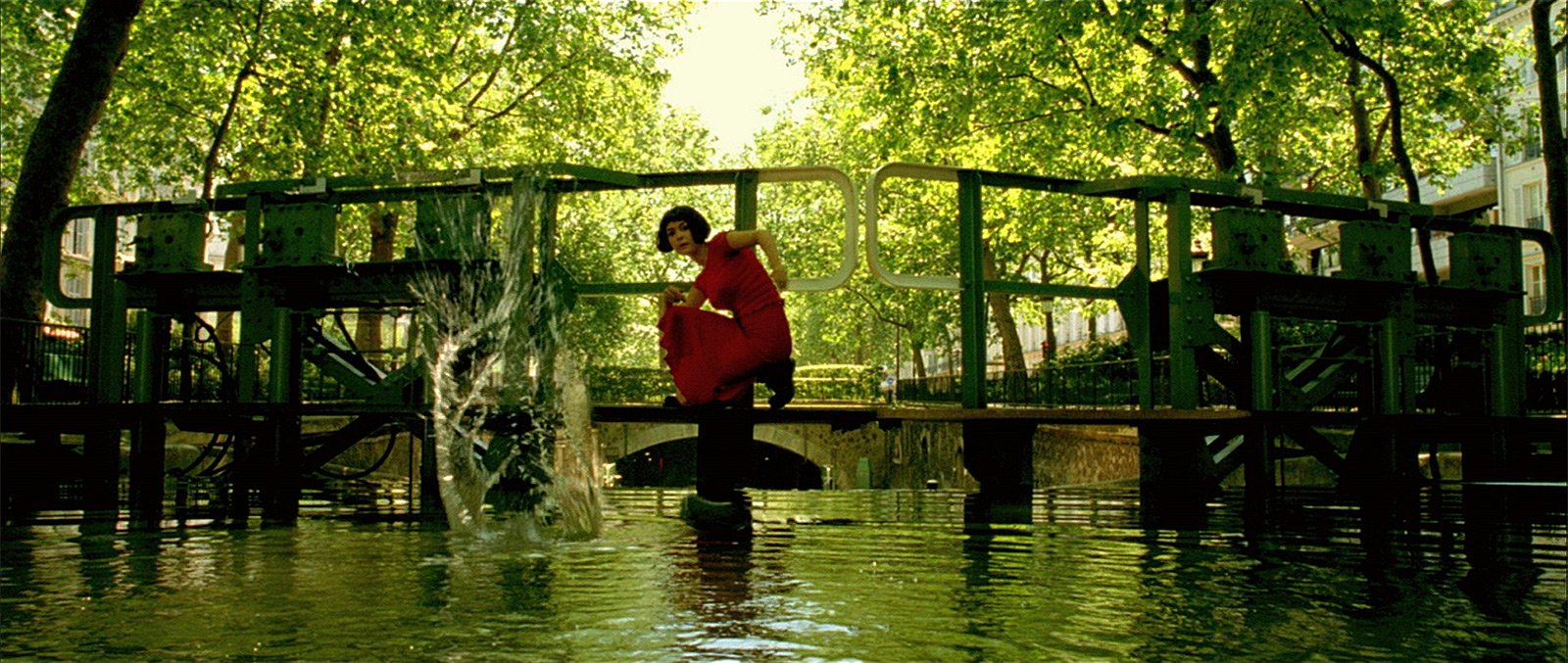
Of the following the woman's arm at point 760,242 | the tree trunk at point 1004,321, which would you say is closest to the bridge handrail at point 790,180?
the woman's arm at point 760,242

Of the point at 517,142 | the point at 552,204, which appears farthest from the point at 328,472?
the point at 517,142

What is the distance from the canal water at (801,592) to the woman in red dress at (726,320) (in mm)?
798

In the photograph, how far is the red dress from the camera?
7465 millimetres

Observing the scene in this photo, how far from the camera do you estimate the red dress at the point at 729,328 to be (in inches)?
294

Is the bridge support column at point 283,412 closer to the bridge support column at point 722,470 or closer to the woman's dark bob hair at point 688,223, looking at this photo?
the woman's dark bob hair at point 688,223

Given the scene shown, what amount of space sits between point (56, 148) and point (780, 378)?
10.3m

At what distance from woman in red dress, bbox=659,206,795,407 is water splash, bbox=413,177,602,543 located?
1085 mm

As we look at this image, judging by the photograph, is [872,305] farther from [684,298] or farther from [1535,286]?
[684,298]

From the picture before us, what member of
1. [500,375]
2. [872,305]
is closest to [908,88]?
[500,375]

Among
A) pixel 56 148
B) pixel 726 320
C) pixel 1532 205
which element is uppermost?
pixel 1532 205

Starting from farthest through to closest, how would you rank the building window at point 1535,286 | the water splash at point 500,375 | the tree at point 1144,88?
the building window at point 1535,286 → the tree at point 1144,88 → the water splash at point 500,375

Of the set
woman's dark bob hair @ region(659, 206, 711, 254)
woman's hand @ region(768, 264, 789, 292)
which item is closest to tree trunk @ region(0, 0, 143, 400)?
woman's dark bob hair @ region(659, 206, 711, 254)

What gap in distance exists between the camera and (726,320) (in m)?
7.56

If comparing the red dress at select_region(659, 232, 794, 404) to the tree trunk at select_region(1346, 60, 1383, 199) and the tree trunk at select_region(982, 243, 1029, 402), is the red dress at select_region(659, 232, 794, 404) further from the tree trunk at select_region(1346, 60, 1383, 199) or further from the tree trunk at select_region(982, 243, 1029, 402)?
the tree trunk at select_region(982, 243, 1029, 402)
